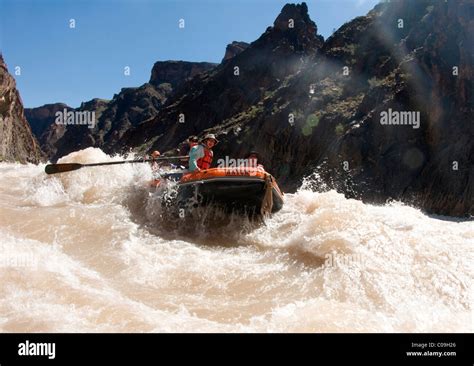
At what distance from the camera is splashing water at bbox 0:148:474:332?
4148 mm

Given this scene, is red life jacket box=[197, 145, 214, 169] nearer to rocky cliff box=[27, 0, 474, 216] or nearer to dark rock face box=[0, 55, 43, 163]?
rocky cliff box=[27, 0, 474, 216]

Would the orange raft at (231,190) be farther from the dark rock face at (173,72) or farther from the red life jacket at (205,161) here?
the dark rock face at (173,72)

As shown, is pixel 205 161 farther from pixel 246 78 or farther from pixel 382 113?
pixel 246 78

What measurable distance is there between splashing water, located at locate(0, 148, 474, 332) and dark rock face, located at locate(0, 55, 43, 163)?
1549 inches

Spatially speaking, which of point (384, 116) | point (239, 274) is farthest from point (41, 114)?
point (239, 274)

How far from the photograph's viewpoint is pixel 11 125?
1934 inches

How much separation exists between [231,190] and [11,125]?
158 feet

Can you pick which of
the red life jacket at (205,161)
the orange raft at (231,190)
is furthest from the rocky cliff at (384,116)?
the orange raft at (231,190)
